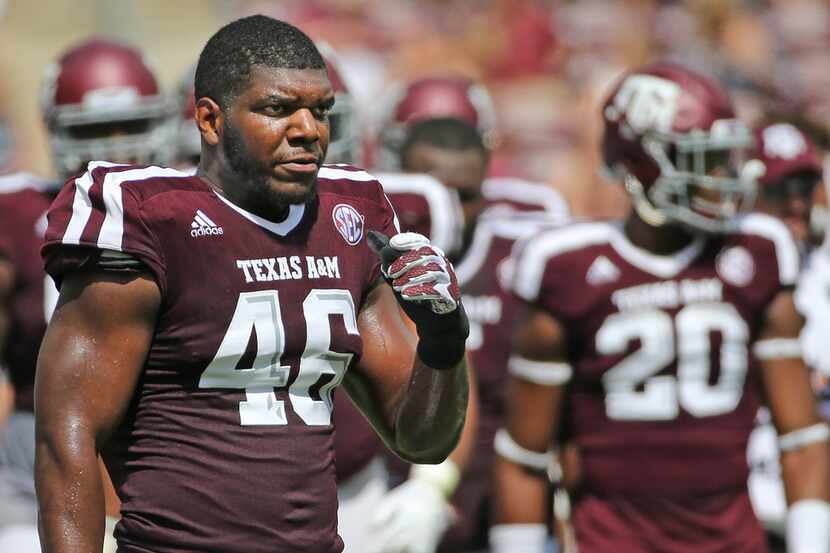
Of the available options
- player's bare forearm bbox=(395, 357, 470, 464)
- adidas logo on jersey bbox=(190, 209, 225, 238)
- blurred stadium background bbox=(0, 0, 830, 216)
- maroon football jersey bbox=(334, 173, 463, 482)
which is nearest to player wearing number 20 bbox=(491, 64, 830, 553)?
maroon football jersey bbox=(334, 173, 463, 482)

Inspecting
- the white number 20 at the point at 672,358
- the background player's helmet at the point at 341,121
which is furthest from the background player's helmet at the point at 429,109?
the white number 20 at the point at 672,358

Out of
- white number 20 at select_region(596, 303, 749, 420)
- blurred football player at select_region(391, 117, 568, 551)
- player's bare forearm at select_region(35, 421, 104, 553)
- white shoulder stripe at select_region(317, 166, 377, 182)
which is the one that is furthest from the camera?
blurred football player at select_region(391, 117, 568, 551)

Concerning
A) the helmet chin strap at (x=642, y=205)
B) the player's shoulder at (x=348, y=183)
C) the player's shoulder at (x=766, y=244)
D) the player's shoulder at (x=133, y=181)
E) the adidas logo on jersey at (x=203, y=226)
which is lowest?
the player's shoulder at (x=766, y=244)

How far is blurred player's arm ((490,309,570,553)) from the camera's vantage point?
4.28 meters

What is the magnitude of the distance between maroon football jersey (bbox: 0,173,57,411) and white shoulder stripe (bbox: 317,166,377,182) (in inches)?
62.6

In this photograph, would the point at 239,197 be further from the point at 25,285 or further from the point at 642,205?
the point at 25,285

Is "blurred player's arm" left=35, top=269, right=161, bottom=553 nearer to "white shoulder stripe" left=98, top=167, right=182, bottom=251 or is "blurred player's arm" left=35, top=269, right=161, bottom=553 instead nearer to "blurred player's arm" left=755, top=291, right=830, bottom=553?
"white shoulder stripe" left=98, top=167, right=182, bottom=251

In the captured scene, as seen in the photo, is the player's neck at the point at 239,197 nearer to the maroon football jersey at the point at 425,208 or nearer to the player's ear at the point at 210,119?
the player's ear at the point at 210,119

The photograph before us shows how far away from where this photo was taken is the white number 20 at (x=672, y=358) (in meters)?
4.24

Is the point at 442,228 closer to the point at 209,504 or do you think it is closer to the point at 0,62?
the point at 209,504

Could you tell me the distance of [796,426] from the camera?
14.3ft

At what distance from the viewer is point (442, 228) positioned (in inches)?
192

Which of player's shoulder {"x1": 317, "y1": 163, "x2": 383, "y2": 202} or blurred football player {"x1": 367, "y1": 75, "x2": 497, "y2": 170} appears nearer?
player's shoulder {"x1": 317, "y1": 163, "x2": 383, "y2": 202}

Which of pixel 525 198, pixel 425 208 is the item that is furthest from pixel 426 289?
pixel 525 198
